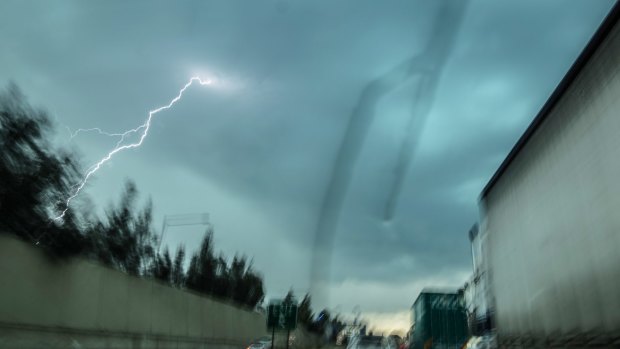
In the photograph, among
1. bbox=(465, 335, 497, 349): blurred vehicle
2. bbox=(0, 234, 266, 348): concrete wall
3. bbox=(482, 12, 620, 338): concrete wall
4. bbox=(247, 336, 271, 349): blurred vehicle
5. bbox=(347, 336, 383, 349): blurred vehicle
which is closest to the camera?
bbox=(482, 12, 620, 338): concrete wall

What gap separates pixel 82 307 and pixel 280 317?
8.94 metres

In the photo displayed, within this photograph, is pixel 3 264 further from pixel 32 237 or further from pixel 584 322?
pixel 584 322

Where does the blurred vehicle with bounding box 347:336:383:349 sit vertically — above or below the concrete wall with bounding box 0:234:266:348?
below

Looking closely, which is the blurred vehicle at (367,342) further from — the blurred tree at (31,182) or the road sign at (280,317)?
the blurred tree at (31,182)

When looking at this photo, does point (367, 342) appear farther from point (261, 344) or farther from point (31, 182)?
point (31, 182)

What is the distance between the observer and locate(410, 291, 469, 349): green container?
2188 centimetres

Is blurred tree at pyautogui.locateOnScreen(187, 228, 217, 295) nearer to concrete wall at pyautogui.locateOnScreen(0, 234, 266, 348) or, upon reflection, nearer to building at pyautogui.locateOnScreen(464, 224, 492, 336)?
concrete wall at pyautogui.locateOnScreen(0, 234, 266, 348)

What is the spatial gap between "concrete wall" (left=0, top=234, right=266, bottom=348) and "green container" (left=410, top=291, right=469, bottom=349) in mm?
10193

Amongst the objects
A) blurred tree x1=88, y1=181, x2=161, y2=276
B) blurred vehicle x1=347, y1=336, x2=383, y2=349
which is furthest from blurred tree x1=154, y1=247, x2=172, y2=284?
blurred vehicle x1=347, y1=336, x2=383, y2=349

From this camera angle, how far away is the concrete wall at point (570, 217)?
789 cm

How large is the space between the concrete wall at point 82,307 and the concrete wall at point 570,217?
36.8 feet

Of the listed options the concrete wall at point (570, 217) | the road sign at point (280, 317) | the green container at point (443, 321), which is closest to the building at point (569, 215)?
the concrete wall at point (570, 217)

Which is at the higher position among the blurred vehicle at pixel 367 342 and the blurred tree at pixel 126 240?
the blurred tree at pixel 126 240

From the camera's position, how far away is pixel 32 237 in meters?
15.7
